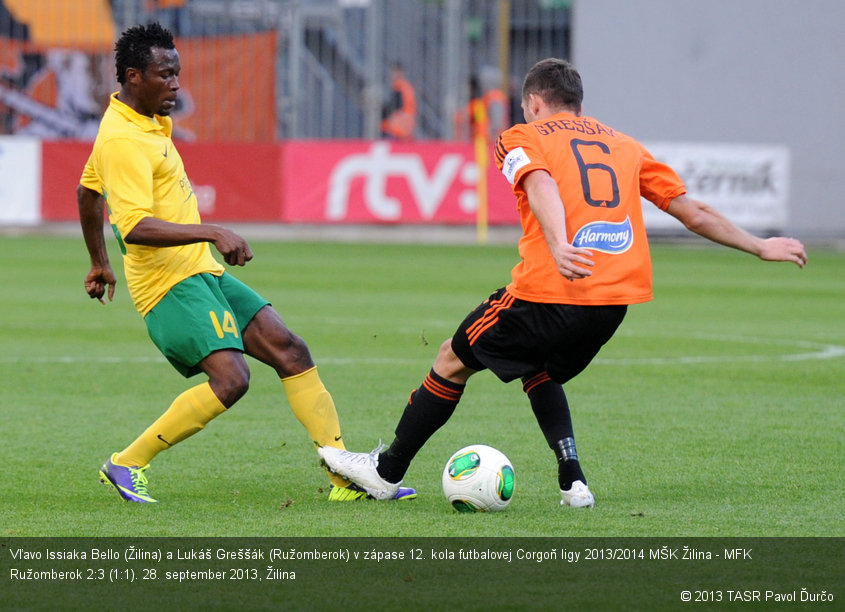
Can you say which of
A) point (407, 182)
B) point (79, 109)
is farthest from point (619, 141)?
point (79, 109)

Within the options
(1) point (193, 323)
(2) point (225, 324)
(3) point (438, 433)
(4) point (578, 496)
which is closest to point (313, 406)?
(2) point (225, 324)

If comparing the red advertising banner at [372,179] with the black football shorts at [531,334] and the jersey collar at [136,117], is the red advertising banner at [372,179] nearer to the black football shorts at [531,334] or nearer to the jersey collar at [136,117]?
the jersey collar at [136,117]

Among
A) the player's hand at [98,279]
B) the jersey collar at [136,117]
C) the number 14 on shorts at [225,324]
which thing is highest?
the jersey collar at [136,117]

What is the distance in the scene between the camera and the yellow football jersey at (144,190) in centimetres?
547

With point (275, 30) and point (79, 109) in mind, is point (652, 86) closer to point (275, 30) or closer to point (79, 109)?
point (275, 30)

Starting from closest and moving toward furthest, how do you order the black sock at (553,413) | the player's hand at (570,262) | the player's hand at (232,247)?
1. the player's hand at (570,262)
2. the player's hand at (232,247)
3. the black sock at (553,413)

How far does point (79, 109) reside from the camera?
83.9 feet

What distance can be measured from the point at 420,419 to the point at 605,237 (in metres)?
1.03

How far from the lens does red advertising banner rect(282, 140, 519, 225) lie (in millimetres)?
24141

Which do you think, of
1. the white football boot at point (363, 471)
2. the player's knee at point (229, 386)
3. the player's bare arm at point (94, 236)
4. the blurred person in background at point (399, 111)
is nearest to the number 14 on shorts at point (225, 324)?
the player's knee at point (229, 386)

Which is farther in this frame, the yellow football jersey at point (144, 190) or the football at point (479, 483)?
the yellow football jersey at point (144, 190)

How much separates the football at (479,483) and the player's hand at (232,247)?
1.14 meters

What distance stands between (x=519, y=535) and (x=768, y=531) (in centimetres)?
88
